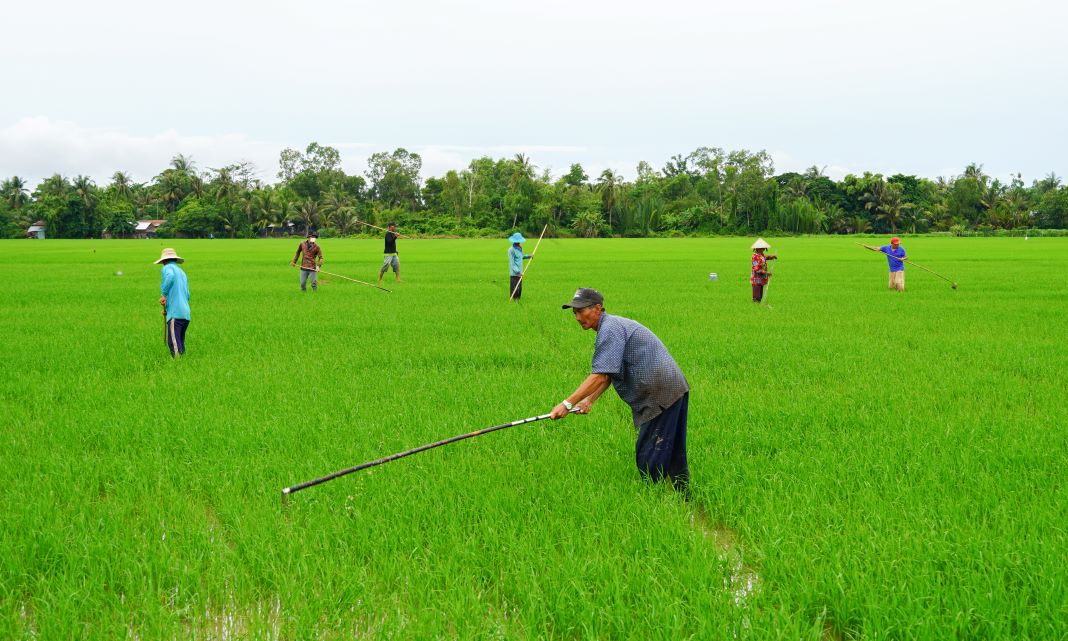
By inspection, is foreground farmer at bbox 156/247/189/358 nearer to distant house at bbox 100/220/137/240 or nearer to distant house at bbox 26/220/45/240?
distant house at bbox 100/220/137/240

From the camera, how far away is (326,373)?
8.16 m

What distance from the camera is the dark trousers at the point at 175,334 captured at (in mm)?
8992

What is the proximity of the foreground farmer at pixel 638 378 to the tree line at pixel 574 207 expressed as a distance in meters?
65.0

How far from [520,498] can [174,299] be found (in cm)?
619

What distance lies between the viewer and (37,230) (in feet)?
250

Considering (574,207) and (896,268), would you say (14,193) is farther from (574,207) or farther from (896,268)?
(896,268)

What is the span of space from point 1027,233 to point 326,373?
69.3 metres

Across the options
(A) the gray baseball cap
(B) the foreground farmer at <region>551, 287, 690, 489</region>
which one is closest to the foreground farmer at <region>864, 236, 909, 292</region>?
(B) the foreground farmer at <region>551, 287, 690, 489</region>

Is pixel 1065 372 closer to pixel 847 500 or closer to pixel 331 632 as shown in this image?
pixel 847 500

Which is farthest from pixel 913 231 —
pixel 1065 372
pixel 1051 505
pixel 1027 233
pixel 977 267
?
pixel 1051 505

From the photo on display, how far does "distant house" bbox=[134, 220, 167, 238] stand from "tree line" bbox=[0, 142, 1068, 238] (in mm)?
1541

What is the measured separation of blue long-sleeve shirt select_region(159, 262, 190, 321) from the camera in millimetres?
8602

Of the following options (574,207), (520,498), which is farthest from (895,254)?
(574,207)

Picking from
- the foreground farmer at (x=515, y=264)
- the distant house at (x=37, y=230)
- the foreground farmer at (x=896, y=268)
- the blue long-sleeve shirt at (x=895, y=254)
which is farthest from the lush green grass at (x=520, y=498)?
the distant house at (x=37, y=230)
